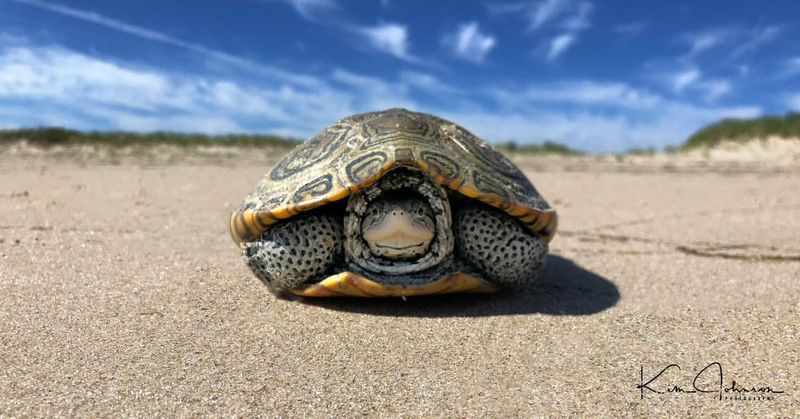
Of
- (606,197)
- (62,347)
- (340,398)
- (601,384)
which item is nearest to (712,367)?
(601,384)

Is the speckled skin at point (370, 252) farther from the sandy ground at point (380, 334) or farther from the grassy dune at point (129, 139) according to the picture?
the grassy dune at point (129, 139)

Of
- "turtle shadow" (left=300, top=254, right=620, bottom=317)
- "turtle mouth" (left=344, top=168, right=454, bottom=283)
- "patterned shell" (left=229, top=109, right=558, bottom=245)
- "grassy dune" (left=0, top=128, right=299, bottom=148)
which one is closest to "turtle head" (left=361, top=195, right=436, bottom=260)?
"turtle mouth" (left=344, top=168, right=454, bottom=283)

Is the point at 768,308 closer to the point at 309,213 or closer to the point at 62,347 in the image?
the point at 309,213

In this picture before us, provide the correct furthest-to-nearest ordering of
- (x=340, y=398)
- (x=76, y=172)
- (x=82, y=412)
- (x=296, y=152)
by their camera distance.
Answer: (x=76, y=172)
(x=296, y=152)
(x=340, y=398)
(x=82, y=412)
